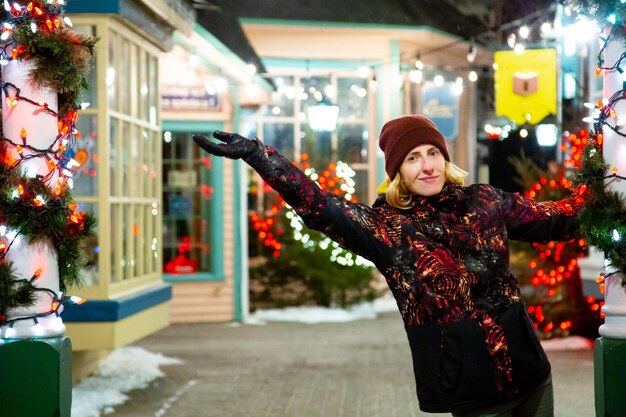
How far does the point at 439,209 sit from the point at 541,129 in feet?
28.2

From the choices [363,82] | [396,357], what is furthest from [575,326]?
[363,82]

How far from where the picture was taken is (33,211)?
395 cm

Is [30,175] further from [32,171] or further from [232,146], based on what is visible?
[232,146]

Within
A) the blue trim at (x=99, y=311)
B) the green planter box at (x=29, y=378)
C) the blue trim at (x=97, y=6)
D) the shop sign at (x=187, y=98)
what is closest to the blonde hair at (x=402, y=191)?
the green planter box at (x=29, y=378)

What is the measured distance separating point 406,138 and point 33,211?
4.76 ft

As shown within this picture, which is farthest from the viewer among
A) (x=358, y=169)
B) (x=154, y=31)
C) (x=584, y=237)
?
(x=358, y=169)

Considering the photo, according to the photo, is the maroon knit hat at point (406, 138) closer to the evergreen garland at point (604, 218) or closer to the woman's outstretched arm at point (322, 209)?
the woman's outstretched arm at point (322, 209)

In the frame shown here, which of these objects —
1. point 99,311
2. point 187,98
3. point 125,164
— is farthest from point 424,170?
point 187,98

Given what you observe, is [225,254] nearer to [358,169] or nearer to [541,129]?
[358,169]

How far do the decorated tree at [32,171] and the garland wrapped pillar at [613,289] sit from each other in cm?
210

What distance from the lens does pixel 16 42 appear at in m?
3.96

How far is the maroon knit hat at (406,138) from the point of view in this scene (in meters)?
3.75

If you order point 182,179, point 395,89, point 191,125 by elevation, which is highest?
point 395,89

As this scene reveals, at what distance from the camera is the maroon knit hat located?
3.75 metres
